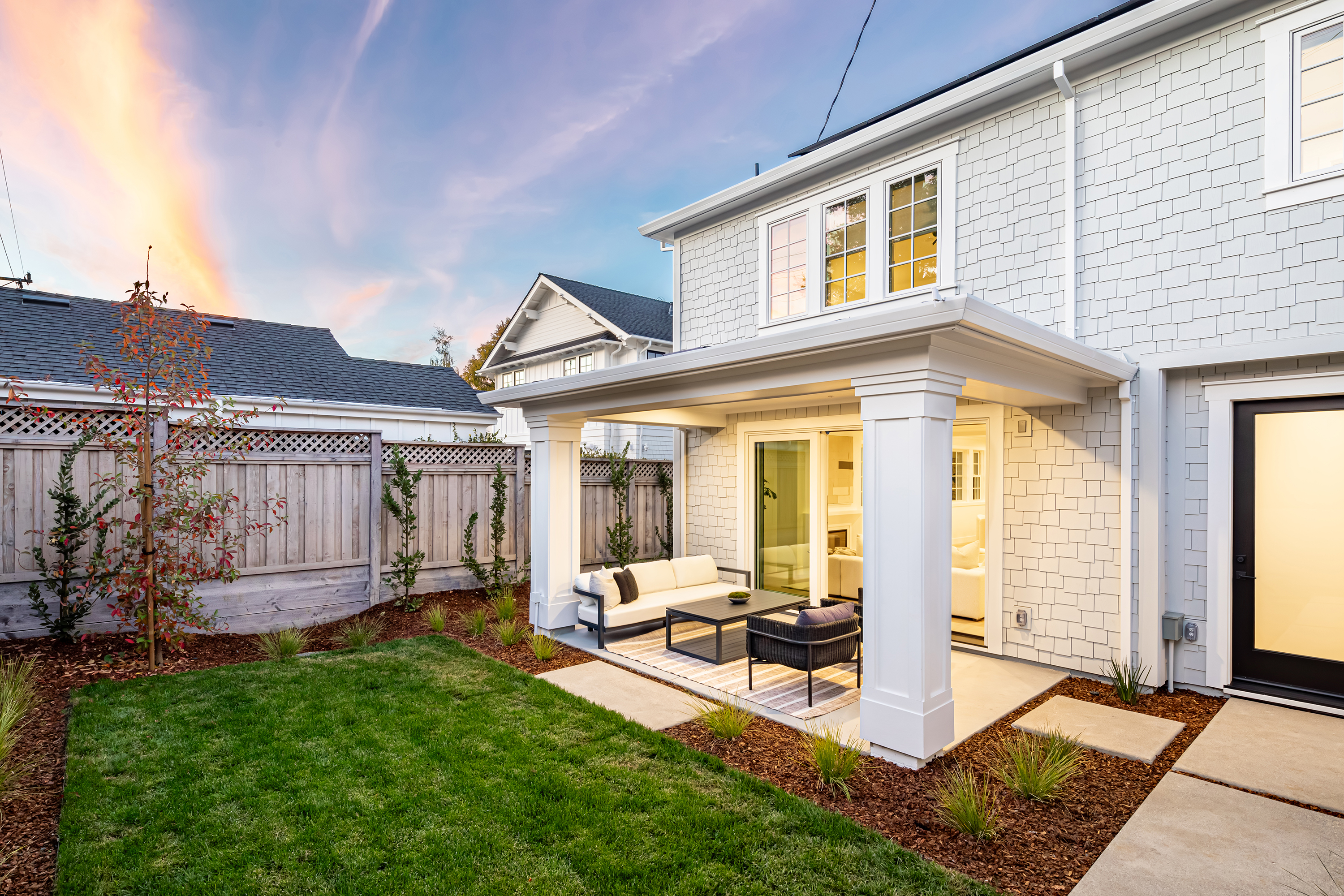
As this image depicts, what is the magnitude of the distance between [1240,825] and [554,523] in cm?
581

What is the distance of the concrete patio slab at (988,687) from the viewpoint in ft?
14.9

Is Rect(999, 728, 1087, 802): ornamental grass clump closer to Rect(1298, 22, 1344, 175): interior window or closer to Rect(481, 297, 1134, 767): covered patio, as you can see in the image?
Rect(481, 297, 1134, 767): covered patio

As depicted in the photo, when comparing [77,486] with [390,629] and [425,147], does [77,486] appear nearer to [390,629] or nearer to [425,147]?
[390,629]

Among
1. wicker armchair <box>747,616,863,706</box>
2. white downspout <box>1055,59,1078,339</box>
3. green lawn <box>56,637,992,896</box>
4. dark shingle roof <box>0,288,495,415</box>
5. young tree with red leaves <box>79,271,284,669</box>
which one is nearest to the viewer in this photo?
green lawn <box>56,637,992,896</box>

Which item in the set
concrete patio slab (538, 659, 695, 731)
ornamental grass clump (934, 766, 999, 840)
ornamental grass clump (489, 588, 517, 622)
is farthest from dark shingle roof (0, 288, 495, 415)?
ornamental grass clump (934, 766, 999, 840)

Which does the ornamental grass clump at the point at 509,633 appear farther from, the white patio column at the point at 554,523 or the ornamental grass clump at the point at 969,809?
the ornamental grass clump at the point at 969,809

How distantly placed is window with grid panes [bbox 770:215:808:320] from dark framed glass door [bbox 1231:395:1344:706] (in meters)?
4.28

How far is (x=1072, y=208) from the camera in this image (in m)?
5.52

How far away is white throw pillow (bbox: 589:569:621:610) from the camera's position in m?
6.68

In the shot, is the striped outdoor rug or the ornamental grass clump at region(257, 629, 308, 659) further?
the ornamental grass clump at region(257, 629, 308, 659)

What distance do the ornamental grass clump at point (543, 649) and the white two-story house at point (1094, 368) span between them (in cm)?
63

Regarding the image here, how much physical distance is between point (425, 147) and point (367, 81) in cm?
204

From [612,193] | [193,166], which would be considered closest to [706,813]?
[193,166]

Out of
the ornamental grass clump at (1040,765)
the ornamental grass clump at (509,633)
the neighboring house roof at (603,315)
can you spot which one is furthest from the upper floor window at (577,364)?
the ornamental grass clump at (1040,765)
